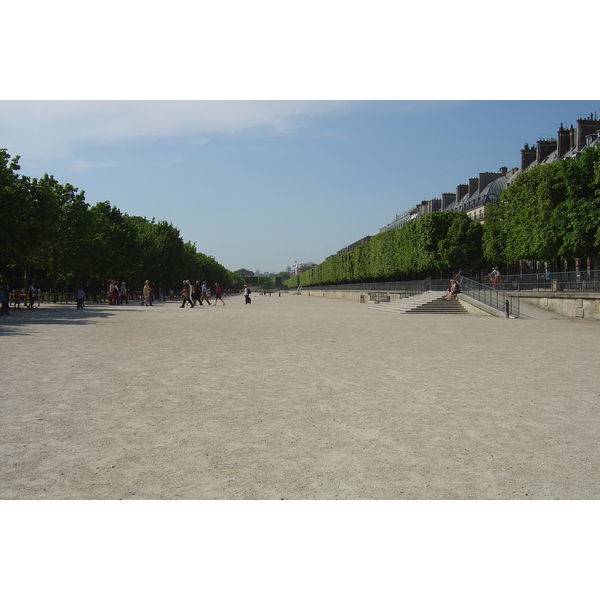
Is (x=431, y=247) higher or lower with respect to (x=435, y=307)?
higher

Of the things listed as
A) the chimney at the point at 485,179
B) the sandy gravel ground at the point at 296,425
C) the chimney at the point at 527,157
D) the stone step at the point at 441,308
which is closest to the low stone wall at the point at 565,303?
the stone step at the point at 441,308

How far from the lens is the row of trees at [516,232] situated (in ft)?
111

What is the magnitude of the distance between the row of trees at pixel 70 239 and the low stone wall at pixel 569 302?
27753 mm

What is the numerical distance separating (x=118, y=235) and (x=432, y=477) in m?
56.5

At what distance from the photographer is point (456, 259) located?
57719mm

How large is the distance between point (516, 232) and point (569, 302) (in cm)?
1488

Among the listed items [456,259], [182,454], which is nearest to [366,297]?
[456,259]

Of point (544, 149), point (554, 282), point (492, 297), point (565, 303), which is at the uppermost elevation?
point (544, 149)

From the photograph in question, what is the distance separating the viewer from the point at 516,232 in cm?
4306

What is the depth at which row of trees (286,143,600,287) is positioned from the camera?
111ft

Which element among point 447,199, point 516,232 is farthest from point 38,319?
point 447,199

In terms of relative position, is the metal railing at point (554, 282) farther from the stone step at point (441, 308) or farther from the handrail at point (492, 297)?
the stone step at point (441, 308)

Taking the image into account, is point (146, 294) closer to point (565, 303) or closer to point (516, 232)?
point (516, 232)
